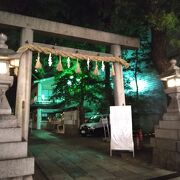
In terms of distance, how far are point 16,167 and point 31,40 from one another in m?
4.91

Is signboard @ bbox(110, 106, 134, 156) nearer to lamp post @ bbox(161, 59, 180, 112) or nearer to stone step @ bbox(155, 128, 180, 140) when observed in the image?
stone step @ bbox(155, 128, 180, 140)

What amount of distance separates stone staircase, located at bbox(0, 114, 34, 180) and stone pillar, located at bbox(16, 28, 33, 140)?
87.7 inches

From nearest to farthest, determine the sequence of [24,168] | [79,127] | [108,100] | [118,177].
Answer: [24,168], [118,177], [108,100], [79,127]

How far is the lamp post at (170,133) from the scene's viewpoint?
7.86 metres

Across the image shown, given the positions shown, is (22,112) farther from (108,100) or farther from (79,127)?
A: (79,127)

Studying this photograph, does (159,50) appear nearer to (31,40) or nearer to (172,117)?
(172,117)

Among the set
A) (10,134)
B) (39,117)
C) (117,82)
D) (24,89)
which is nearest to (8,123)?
(10,134)

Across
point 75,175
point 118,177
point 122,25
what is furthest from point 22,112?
point 122,25

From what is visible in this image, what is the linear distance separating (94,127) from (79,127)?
2.24 meters

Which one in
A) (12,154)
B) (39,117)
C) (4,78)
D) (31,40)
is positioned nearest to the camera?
(12,154)

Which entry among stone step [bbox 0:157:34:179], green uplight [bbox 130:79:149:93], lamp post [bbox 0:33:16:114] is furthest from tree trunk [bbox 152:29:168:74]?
green uplight [bbox 130:79:149:93]

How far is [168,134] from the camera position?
324 inches

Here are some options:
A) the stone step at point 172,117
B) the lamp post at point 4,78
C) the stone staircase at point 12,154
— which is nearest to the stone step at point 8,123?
the stone staircase at point 12,154

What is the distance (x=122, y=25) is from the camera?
1109cm
